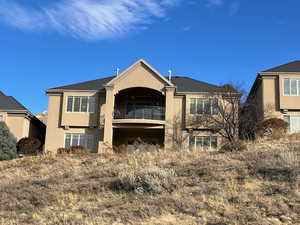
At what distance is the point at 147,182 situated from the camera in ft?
38.1

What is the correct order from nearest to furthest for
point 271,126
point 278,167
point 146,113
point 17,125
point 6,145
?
point 278,167 → point 271,126 → point 6,145 → point 146,113 → point 17,125

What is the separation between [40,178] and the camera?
14875mm

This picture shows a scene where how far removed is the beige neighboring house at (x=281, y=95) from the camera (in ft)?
100

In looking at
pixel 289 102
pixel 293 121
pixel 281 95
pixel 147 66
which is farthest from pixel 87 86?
pixel 293 121

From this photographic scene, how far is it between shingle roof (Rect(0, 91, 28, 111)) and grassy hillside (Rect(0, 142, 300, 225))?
1979 cm

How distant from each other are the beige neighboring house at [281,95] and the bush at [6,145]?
18449 mm

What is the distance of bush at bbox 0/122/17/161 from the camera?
89.7ft

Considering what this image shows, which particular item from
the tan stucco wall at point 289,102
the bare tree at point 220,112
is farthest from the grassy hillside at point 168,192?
the tan stucco wall at point 289,102

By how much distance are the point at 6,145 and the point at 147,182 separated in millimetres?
19032

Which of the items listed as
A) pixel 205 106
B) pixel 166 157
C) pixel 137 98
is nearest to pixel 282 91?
pixel 205 106

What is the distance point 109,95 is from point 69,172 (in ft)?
56.0

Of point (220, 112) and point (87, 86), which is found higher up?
point (87, 86)

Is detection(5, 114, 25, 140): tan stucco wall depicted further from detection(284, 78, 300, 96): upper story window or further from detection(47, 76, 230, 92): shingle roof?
detection(284, 78, 300, 96): upper story window

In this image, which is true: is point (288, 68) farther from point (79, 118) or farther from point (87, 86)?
point (79, 118)
